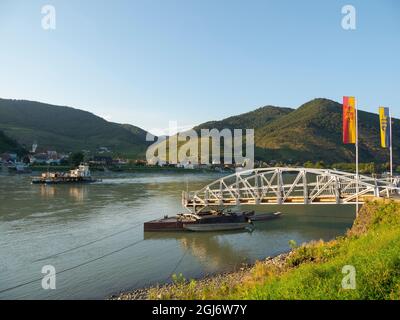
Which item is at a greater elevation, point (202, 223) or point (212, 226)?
point (202, 223)

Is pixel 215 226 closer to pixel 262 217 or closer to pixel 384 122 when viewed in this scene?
pixel 262 217

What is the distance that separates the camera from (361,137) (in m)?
181

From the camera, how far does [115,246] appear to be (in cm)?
2770

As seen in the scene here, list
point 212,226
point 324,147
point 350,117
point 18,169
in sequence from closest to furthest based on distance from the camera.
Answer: point 350,117
point 212,226
point 18,169
point 324,147

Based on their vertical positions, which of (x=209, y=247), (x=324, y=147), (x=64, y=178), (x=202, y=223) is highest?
(x=324, y=147)

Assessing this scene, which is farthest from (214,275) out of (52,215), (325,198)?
(52,215)

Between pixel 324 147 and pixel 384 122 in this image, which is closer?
pixel 384 122

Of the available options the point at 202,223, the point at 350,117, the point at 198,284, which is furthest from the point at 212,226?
the point at 350,117

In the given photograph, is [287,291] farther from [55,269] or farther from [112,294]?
[55,269]

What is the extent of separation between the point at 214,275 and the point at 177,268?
9.00 feet

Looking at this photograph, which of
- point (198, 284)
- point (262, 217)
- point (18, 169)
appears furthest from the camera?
point (18, 169)

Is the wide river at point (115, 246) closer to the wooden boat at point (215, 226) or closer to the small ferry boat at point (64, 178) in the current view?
the wooden boat at point (215, 226)

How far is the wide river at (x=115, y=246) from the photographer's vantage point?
64.5 ft

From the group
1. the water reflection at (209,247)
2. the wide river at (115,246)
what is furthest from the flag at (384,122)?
the water reflection at (209,247)
